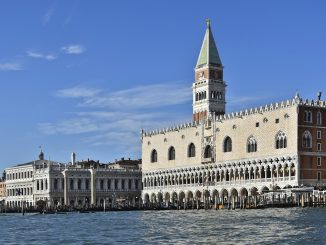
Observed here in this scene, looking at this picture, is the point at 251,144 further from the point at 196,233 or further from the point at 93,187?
the point at 196,233

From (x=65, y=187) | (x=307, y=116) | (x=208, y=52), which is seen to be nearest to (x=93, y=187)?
(x=65, y=187)

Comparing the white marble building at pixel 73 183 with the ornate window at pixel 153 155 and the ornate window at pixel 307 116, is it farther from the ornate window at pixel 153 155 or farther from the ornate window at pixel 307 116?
the ornate window at pixel 307 116

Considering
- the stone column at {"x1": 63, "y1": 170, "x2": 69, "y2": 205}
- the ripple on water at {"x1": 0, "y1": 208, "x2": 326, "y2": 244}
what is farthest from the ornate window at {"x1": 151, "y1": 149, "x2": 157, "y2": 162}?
the ripple on water at {"x1": 0, "y1": 208, "x2": 326, "y2": 244}

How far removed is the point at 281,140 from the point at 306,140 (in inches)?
109

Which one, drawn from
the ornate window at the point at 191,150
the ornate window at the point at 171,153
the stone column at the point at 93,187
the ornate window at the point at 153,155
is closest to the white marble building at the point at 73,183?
the stone column at the point at 93,187

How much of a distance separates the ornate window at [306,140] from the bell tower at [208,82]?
988 inches

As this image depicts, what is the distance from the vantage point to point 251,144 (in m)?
85.0

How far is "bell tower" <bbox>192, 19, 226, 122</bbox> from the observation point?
10350cm

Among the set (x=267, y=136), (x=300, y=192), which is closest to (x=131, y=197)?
(x=267, y=136)

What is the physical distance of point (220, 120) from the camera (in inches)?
3600

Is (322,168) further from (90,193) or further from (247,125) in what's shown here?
(90,193)

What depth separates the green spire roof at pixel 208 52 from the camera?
342 feet

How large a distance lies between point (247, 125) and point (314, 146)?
364 inches

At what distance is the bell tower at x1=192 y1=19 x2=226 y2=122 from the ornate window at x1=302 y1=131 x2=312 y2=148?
25.1m
